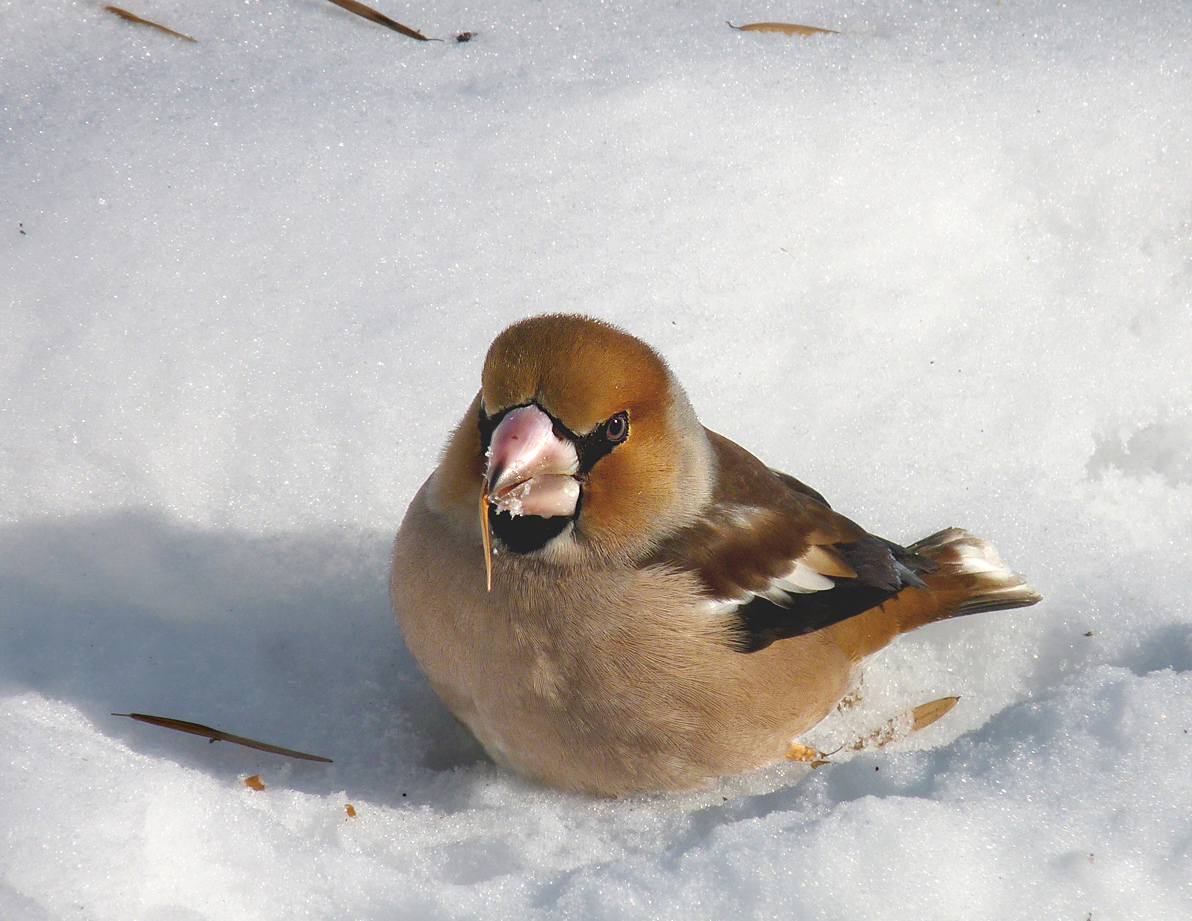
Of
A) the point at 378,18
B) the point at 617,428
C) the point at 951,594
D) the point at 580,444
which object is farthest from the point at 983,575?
the point at 378,18

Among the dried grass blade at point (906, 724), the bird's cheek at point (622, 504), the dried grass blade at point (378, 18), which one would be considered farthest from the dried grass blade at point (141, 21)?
the dried grass blade at point (906, 724)

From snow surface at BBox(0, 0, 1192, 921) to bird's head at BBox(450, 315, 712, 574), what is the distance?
824mm

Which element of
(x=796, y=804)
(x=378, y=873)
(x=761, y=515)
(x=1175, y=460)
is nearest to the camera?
(x=378, y=873)

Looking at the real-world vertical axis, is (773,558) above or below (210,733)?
above

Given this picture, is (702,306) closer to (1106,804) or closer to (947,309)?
(947,309)

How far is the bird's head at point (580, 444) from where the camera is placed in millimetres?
2611

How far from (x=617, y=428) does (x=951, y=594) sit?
5.01 feet

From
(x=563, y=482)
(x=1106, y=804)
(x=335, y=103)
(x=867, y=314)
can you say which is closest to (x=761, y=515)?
(x=563, y=482)

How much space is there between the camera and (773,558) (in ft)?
10.3

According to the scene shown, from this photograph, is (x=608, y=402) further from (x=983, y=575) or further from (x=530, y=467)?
(x=983, y=575)

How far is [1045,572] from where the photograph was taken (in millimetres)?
3768

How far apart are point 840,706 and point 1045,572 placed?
0.91 meters

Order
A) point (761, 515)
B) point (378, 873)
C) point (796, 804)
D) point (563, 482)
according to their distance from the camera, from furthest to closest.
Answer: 1. point (761, 515)
2. point (796, 804)
3. point (563, 482)
4. point (378, 873)

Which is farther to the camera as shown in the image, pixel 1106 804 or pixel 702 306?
pixel 702 306
